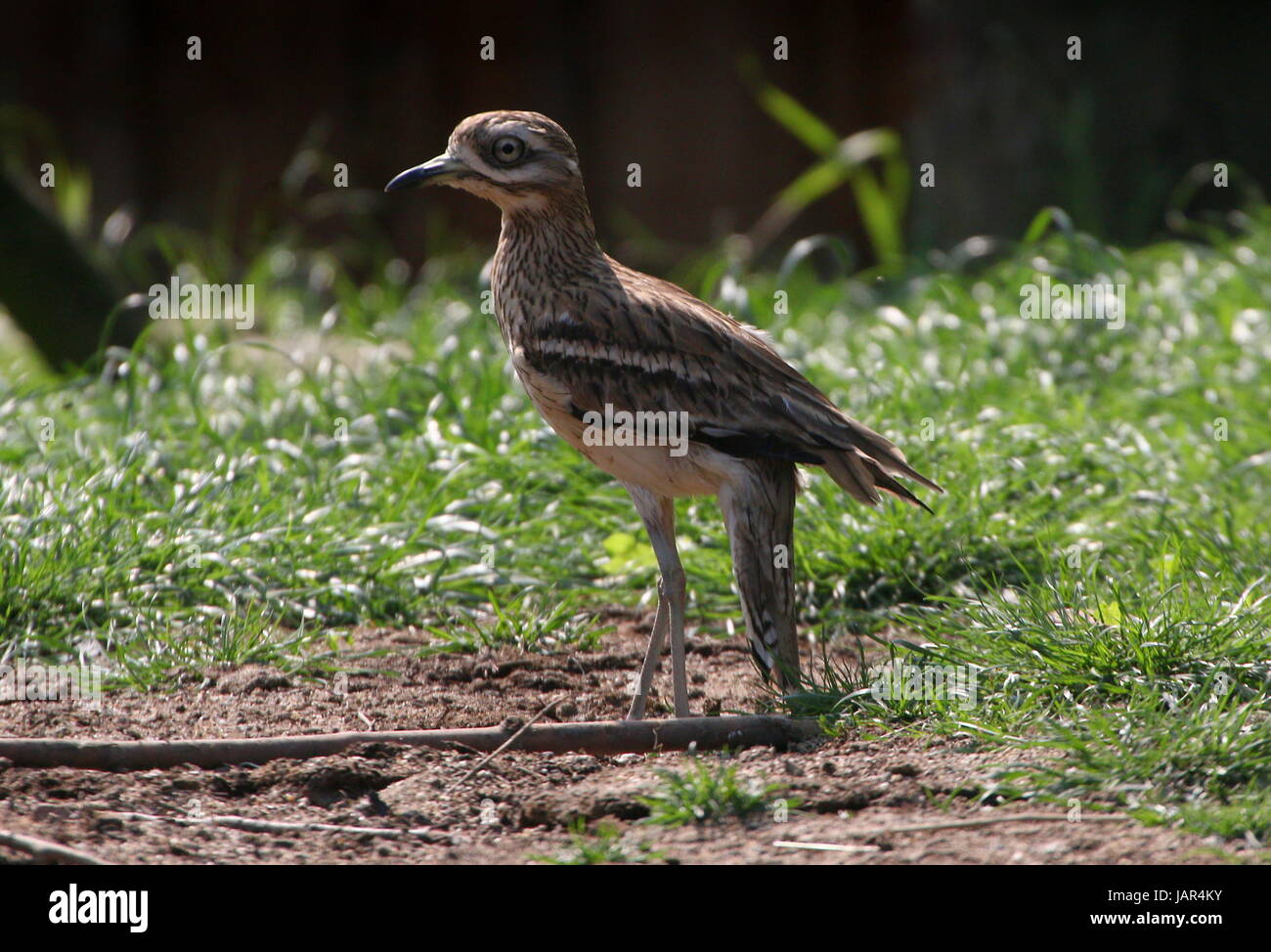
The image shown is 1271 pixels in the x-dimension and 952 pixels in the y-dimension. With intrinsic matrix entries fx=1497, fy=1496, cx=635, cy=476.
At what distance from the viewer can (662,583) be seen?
4.37 metres

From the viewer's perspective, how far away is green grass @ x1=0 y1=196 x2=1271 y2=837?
394 centimetres

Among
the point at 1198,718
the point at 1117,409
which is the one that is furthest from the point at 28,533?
the point at 1117,409

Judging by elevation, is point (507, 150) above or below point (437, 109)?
below

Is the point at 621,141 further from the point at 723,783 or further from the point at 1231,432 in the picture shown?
the point at 723,783

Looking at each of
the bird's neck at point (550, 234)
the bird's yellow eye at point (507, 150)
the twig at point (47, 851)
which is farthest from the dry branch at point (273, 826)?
the bird's yellow eye at point (507, 150)

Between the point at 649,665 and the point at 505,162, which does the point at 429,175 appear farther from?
the point at 649,665

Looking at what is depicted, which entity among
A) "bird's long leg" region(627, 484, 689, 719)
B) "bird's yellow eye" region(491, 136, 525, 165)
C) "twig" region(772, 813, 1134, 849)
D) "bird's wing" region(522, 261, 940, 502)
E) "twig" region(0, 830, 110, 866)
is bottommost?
"twig" region(772, 813, 1134, 849)

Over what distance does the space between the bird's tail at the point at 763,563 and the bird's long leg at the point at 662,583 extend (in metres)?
0.19

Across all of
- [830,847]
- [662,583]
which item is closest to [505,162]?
[662,583]

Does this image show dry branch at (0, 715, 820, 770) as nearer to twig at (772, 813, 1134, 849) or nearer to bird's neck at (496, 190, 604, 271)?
twig at (772, 813, 1134, 849)

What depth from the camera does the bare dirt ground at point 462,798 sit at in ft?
10.6

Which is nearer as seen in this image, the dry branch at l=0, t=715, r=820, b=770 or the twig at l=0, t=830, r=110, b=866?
the twig at l=0, t=830, r=110, b=866

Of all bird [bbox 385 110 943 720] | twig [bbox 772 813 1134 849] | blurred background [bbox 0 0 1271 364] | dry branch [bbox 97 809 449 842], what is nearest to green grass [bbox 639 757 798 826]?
twig [bbox 772 813 1134 849]

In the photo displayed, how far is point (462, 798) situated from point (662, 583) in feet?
3.36
